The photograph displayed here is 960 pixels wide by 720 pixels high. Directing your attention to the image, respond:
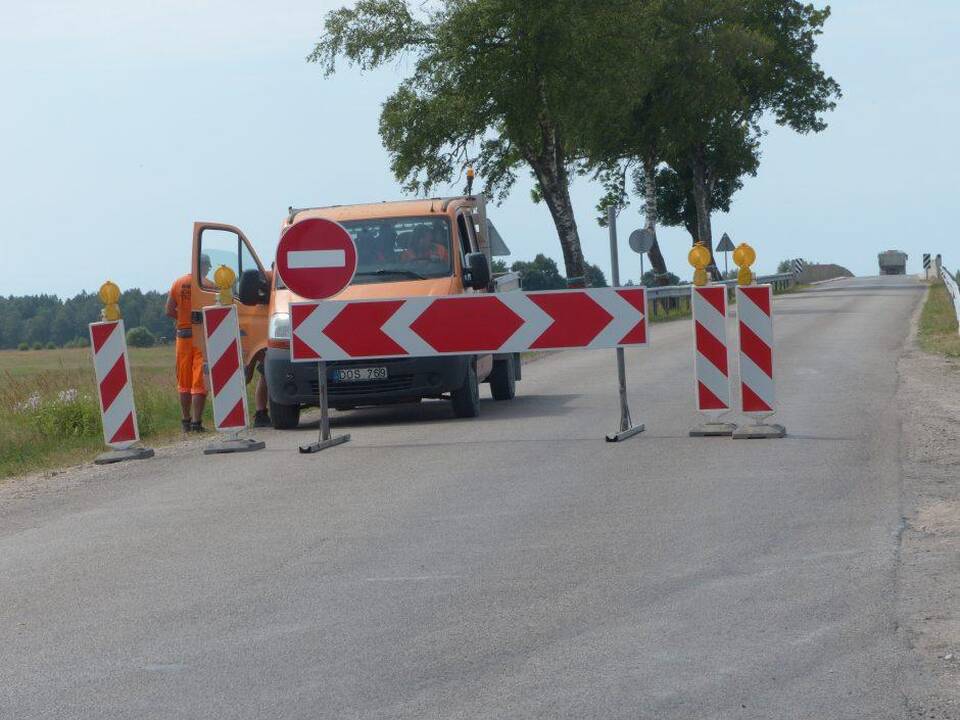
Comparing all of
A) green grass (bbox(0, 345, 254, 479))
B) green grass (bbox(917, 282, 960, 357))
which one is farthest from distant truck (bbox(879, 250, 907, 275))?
green grass (bbox(0, 345, 254, 479))

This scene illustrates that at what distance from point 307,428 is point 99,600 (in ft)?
28.5

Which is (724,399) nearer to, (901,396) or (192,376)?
(901,396)

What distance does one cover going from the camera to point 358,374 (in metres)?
14.5

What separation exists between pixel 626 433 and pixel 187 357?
16.6ft

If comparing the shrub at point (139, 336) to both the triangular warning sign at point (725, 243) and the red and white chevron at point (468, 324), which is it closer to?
the triangular warning sign at point (725, 243)

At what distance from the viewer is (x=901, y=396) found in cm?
1503

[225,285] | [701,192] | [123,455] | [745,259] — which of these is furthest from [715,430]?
[701,192]

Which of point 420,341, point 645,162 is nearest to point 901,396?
point 420,341

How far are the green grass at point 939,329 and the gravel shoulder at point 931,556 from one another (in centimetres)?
853

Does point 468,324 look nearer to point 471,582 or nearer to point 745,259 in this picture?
point 745,259

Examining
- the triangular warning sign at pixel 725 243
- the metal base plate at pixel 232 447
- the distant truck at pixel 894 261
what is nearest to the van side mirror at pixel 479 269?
the metal base plate at pixel 232 447

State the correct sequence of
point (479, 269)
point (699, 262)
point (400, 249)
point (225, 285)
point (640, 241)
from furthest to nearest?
point (640, 241) → point (400, 249) → point (479, 269) → point (225, 285) → point (699, 262)

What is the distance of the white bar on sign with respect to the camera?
13.2 m

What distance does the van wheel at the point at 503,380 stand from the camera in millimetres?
16922
